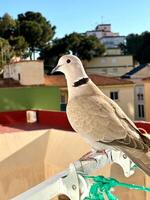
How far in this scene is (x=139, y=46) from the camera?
27.0 m

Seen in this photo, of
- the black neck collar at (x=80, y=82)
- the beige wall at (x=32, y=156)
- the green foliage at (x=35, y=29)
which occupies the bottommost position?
the beige wall at (x=32, y=156)

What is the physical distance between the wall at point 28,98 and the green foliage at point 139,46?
15.9m

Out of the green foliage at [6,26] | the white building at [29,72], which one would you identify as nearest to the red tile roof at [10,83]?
the white building at [29,72]

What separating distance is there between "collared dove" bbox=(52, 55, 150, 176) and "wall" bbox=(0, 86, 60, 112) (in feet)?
28.3

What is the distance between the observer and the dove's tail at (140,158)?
1034mm

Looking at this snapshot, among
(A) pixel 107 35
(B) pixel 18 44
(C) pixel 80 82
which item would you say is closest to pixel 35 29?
(B) pixel 18 44

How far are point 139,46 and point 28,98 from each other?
58.2 ft

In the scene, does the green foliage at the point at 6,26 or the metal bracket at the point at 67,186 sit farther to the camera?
the green foliage at the point at 6,26

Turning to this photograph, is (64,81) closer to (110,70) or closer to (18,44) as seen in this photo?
(18,44)

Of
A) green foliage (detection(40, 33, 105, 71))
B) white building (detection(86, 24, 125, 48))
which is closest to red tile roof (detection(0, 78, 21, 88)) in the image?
green foliage (detection(40, 33, 105, 71))

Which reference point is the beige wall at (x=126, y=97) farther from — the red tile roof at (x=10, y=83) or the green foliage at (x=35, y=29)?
the green foliage at (x=35, y=29)

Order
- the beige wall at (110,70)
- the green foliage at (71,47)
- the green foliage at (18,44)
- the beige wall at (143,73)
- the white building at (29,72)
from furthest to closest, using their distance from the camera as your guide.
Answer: the beige wall at (110,70)
the green foliage at (71,47)
the green foliage at (18,44)
the beige wall at (143,73)
the white building at (29,72)

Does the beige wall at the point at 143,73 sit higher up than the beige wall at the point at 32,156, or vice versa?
the beige wall at the point at 143,73

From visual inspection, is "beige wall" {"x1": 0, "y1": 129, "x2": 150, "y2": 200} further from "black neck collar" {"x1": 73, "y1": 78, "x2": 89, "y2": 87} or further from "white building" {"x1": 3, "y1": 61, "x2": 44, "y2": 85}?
"white building" {"x1": 3, "y1": 61, "x2": 44, "y2": 85}
